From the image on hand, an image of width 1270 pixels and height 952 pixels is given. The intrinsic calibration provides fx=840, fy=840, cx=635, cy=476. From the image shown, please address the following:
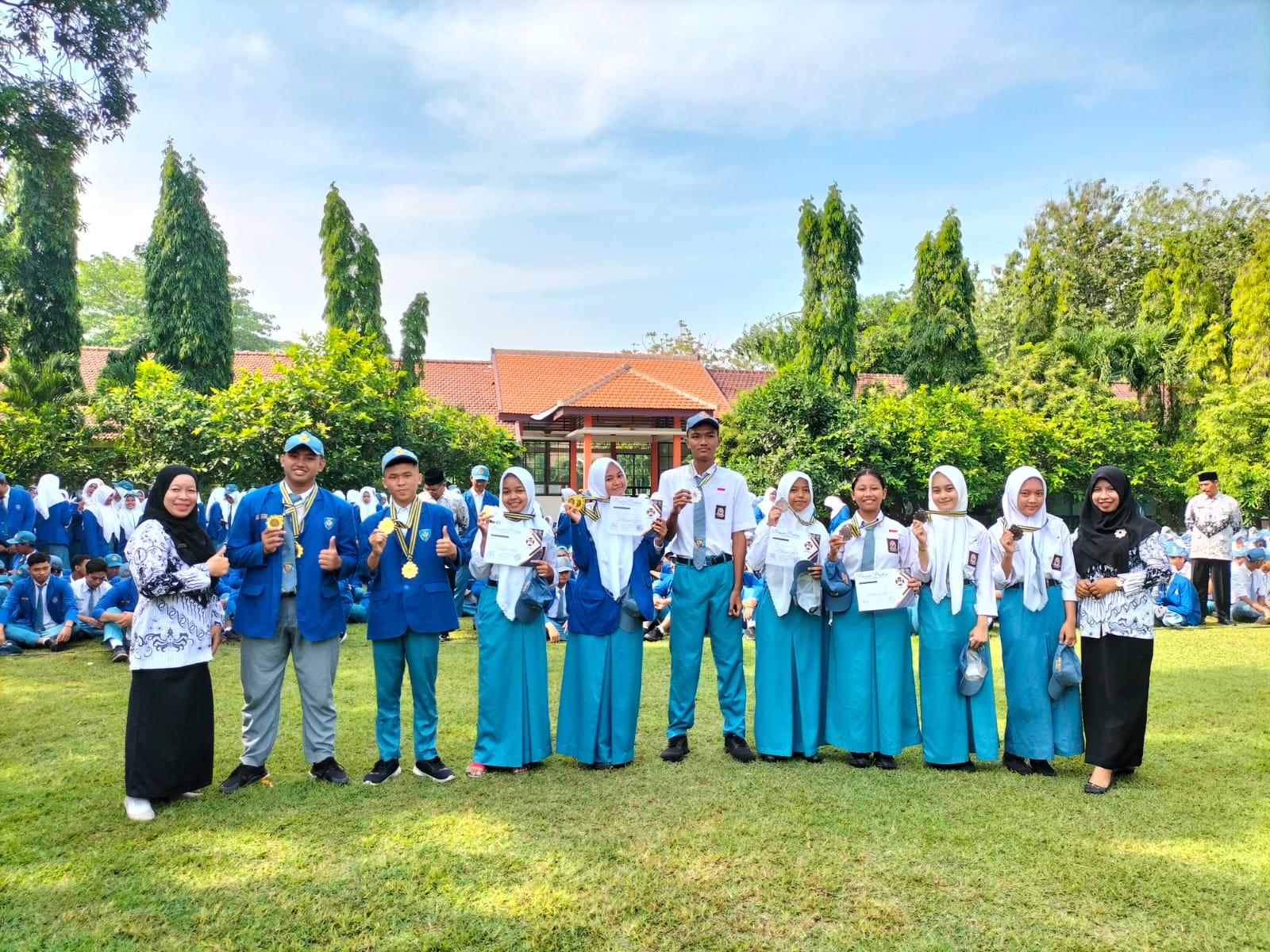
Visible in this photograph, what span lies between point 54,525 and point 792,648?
1066 centimetres

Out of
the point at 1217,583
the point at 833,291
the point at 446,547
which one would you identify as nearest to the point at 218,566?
the point at 446,547

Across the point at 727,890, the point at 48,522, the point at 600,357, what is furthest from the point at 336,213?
the point at 727,890

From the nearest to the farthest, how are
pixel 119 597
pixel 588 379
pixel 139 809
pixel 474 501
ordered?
1. pixel 139 809
2. pixel 119 597
3. pixel 474 501
4. pixel 588 379

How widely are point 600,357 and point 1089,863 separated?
25.6 meters

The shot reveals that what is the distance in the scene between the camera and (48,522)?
36.8 feet

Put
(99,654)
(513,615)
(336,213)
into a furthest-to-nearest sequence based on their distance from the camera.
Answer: (336,213), (99,654), (513,615)

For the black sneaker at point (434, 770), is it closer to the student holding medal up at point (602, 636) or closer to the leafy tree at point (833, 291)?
the student holding medal up at point (602, 636)

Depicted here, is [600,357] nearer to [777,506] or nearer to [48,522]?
[48,522]

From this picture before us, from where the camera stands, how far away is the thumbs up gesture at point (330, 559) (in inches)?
181

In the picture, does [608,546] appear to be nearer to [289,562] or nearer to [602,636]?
[602,636]

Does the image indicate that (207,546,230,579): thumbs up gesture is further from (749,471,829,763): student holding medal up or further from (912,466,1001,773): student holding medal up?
(912,466,1001,773): student holding medal up

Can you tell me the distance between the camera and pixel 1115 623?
184 inches

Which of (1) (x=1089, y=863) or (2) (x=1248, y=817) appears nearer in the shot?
(1) (x=1089, y=863)

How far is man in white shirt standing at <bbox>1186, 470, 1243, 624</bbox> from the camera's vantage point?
10469mm
